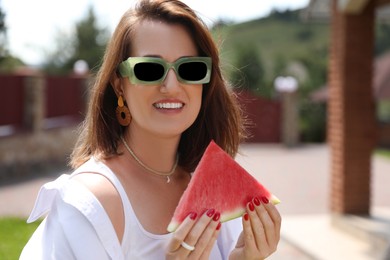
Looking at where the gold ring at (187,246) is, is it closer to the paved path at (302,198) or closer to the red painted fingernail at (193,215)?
the red painted fingernail at (193,215)

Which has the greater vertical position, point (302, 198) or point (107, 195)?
point (107, 195)

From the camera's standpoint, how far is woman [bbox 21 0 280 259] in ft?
5.57

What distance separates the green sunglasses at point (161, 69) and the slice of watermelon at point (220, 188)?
21cm

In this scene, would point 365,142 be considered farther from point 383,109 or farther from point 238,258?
point 383,109

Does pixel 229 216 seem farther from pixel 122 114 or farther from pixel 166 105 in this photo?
pixel 122 114

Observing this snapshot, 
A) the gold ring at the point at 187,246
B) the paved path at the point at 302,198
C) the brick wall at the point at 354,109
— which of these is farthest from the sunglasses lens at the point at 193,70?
the brick wall at the point at 354,109

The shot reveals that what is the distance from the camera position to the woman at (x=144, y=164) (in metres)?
1.70

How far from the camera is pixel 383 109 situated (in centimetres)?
4544

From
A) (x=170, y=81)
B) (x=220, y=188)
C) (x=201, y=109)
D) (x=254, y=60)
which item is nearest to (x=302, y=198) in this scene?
(x=201, y=109)

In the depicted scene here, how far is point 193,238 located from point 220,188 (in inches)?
12.6

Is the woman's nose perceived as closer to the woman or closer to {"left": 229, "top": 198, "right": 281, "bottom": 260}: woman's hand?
the woman

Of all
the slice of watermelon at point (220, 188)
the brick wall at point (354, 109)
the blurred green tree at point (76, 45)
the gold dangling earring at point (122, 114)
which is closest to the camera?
the slice of watermelon at point (220, 188)

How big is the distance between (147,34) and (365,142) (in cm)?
695

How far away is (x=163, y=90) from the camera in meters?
1.82
